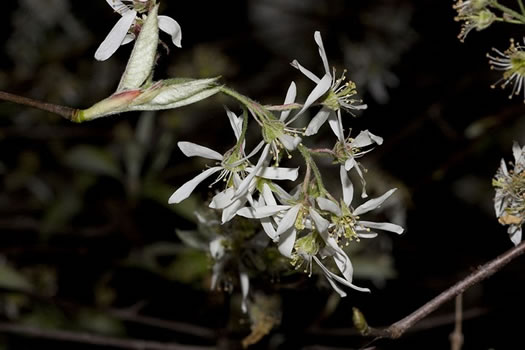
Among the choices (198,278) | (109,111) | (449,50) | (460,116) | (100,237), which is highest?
(109,111)

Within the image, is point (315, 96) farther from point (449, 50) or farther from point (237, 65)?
point (237, 65)

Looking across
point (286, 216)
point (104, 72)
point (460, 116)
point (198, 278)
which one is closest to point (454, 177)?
point (460, 116)

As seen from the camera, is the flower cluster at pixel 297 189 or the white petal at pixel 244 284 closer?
the flower cluster at pixel 297 189

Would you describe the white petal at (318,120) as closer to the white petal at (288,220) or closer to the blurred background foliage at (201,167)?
the white petal at (288,220)

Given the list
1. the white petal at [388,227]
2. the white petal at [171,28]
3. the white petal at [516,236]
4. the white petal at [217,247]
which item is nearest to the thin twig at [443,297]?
the white petal at [516,236]

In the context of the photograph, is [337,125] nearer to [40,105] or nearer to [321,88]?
[321,88]

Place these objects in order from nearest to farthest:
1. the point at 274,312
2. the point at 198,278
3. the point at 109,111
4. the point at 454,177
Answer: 1. the point at 109,111
2. the point at 274,312
3. the point at 198,278
4. the point at 454,177

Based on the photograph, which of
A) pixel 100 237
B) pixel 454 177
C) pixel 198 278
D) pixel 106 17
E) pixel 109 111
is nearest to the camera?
pixel 109 111
